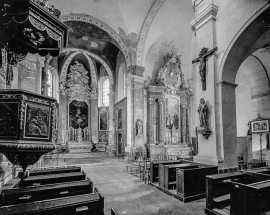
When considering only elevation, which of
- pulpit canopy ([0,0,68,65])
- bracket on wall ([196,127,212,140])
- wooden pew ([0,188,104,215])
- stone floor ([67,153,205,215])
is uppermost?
pulpit canopy ([0,0,68,65])

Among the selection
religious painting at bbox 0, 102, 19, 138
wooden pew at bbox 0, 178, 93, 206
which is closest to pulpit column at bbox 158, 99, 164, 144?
wooden pew at bbox 0, 178, 93, 206

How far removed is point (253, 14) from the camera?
5328 millimetres

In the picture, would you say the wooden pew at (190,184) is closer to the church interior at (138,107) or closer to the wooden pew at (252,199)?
the church interior at (138,107)

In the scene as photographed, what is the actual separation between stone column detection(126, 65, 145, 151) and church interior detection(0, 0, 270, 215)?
80 mm

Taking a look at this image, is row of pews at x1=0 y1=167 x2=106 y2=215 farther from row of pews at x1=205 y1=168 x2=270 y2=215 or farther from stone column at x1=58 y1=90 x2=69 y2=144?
stone column at x1=58 y1=90 x2=69 y2=144

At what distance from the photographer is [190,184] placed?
16.4 ft

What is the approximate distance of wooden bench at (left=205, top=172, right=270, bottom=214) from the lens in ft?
13.1

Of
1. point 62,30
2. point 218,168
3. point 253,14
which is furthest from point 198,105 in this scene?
point 62,30

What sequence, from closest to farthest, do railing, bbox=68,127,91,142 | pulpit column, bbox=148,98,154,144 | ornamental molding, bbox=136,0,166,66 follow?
ornamental molding, bbox=136,0,166,66 < pulpit column, bbox=148,98,154,144 < railing, bbox=68,127,91,142

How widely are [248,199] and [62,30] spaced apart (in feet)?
16.9

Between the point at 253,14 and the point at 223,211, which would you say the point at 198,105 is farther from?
the point at 223,211

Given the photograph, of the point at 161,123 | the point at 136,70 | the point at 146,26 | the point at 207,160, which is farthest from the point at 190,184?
the point at 146,26

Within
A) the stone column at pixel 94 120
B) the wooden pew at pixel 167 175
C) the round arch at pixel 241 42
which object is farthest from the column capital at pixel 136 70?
the wooden pew at pixel 167 175

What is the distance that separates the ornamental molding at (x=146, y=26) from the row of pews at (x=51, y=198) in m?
11.3
